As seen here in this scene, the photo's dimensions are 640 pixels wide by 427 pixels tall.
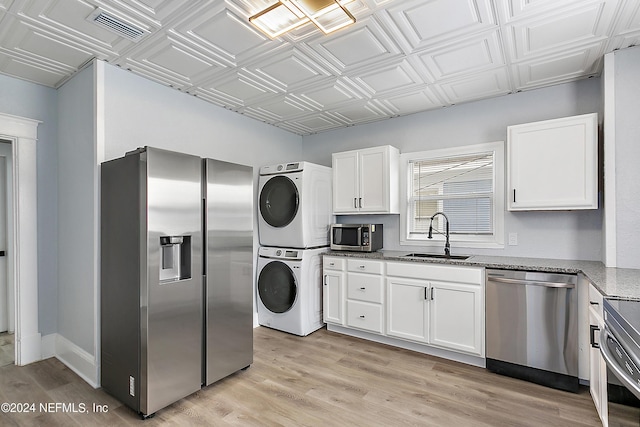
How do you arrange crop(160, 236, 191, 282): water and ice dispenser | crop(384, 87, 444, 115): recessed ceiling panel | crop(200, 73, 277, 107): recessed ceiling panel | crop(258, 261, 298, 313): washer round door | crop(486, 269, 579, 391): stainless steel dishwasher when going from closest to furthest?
crop(160, 236, 191, 282): water and ice dispenser
crop(486, 269, 579, 391): stainless steel dishwasher
crop(200, 73, 277, 107): recessed ceiling panel
crop(384, 87, 444, 115): recessed ceiling panel
crop(258, 261, 298, 313): washer round door

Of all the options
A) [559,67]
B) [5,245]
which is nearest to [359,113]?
[559,67]

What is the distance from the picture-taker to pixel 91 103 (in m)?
2.67

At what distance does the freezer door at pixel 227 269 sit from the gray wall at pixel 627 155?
2964 mm

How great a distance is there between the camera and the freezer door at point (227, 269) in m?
2.54

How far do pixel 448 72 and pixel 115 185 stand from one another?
288 centimetres

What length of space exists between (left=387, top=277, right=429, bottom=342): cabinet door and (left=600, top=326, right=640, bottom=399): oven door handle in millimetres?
1517

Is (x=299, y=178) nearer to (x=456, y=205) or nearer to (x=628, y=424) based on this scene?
(x=456, y=205)

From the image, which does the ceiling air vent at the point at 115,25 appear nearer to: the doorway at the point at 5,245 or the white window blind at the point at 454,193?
the doorway at the point at 5,245

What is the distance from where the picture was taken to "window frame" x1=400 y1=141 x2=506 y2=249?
340 centimetres

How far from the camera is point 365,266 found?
11.6 ft

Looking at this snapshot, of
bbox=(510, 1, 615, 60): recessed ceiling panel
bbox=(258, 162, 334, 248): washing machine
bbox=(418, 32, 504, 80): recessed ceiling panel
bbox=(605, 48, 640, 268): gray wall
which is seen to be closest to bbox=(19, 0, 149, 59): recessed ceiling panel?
bbox=(258, 162, 334, 248): washing machine

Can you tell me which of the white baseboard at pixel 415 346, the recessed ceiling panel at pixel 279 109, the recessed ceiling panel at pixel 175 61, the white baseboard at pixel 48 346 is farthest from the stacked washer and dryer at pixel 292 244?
the white baseboard at pixel 48 346

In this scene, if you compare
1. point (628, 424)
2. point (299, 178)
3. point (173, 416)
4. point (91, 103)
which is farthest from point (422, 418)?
point (91, 103)

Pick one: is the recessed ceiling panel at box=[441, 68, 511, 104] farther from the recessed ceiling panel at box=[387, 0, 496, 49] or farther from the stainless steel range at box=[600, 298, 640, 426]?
the stainless steel range at box=[600, 298, 640, 426]
